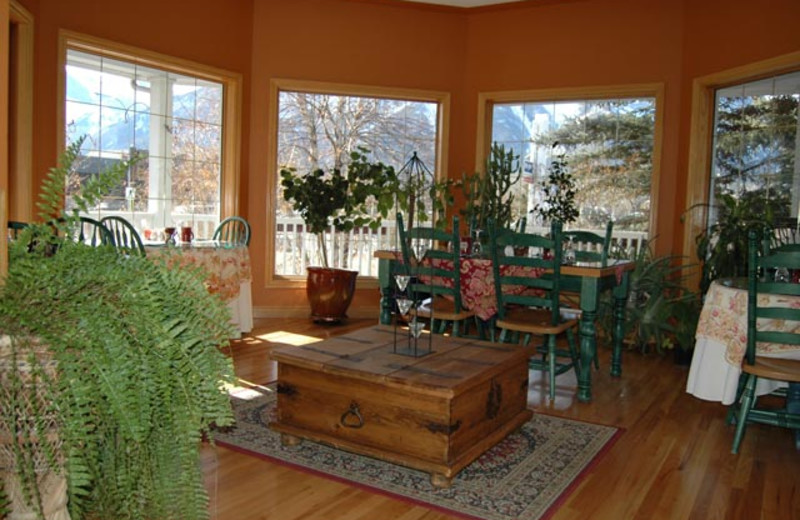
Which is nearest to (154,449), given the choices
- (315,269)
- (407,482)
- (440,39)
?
(407,482)

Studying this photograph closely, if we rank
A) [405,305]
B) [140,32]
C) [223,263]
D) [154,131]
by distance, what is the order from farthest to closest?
1. [154,131]
2. [140,32]
3. [223,263]
4. [405,305]

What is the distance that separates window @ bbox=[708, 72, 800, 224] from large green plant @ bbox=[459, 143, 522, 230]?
1.62 metres

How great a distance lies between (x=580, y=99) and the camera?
6098mm

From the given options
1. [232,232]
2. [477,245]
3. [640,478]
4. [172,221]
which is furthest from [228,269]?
[640,478]

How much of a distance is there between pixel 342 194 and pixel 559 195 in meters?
1.94

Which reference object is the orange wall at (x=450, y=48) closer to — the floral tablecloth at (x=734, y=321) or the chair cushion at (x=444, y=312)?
the chair cushion at (x=444, y=312)

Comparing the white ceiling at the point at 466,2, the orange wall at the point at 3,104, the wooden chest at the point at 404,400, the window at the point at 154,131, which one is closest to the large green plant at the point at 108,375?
the orange wall at the point at 3,104

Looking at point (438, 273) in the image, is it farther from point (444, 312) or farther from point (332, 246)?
point (332, 246)

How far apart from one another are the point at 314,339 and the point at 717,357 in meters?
3.03

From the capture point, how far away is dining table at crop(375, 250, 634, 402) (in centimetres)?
379

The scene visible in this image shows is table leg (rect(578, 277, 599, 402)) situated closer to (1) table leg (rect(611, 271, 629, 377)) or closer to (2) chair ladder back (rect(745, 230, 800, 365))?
(1) table leg (rect(611, 271, 629, 377))

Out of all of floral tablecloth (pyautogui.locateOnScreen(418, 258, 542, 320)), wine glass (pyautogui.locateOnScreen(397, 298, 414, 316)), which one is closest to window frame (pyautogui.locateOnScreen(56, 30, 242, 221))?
floral tablecloth (pyautogui.locateOnScreen(418, 258, 542, 320))

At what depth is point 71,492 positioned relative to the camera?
78 cm

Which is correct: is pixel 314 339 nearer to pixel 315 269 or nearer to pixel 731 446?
pixel 315 269
